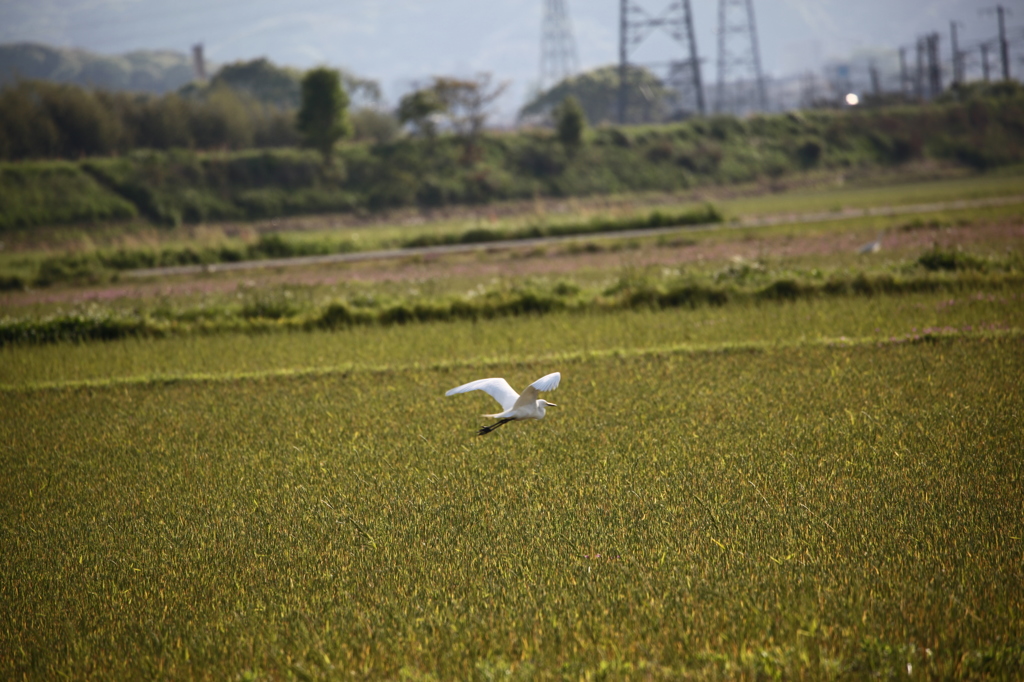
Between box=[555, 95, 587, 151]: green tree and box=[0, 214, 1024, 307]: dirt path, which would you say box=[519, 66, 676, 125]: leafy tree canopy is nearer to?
box=[555, 95, 587, 151]: green tree

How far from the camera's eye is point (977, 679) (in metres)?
3.71

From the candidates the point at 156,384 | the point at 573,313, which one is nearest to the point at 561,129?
the point at 573,313

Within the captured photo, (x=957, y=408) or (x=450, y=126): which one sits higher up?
(x=450, y=126)

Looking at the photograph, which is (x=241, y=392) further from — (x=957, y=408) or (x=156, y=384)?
(x=957, y=408)

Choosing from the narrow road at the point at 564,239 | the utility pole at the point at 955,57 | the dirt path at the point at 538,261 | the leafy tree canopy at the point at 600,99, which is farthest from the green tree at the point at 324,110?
the utility pole at the point at 955,57

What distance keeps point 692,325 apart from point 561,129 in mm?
42824

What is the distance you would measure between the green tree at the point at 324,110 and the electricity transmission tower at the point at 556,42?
148 feet

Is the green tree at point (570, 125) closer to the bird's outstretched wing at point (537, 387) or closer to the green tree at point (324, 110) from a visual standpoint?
the green tree at point (324, 110)

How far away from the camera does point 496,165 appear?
51.6 meters

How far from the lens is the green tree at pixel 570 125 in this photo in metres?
53.1

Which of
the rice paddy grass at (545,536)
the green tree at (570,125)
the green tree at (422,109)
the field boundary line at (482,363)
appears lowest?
the rice paddy grass at (545,536)

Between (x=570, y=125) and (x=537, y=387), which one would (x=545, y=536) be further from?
(x=570, y=125)

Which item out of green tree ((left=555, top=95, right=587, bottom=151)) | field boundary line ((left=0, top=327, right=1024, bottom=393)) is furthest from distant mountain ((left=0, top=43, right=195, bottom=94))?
field boundary line ((left=0, top=327, right=1024, bottom=393))

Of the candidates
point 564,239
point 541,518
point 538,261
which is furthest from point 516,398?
point 564,239
